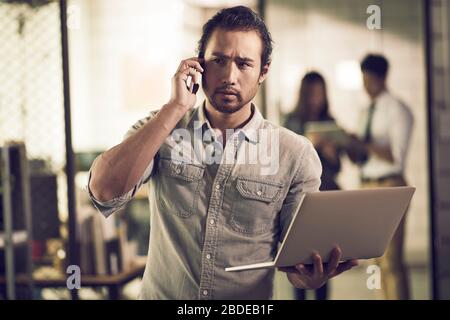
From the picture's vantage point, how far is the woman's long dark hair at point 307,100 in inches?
122

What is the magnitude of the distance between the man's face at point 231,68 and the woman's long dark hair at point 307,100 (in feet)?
5.36

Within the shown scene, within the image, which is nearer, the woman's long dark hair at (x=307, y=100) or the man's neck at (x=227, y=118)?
the man's neck at (x=227, y=118)

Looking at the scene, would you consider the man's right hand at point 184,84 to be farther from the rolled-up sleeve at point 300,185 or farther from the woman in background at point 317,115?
the woman in background at point 317,115

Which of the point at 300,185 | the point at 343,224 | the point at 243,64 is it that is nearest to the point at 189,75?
the point at 243,64

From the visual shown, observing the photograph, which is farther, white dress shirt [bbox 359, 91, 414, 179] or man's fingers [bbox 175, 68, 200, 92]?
white dress shirt [bbox 359, 91, 414, 179]

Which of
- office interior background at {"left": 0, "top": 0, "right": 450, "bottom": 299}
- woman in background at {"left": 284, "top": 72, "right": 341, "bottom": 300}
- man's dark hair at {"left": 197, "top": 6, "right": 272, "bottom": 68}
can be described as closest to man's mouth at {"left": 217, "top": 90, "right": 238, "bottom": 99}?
man's dark hair at {"left": 197, "top": 6, "right": 272, "bottom": 68}

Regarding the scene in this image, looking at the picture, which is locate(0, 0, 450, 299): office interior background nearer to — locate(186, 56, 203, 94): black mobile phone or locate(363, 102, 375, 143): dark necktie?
locate(363, 102, 375, 143): dark necktie

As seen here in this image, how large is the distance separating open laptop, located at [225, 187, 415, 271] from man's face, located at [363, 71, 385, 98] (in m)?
1.81

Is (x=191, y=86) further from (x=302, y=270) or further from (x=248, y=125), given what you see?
(x=302, y=270)

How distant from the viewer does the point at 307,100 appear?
3137 millimetres

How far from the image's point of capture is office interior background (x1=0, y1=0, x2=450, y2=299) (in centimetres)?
274

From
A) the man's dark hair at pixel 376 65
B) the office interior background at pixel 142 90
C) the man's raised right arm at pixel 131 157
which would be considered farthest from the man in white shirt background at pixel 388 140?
the man's raised right arm at pixel 131 157

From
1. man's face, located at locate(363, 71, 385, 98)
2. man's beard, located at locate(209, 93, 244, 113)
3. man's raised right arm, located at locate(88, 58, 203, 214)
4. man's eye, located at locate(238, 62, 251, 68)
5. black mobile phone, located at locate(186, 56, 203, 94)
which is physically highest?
man's face, located at locate(363, 71, 385, 98)

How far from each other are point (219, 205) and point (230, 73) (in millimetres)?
336
